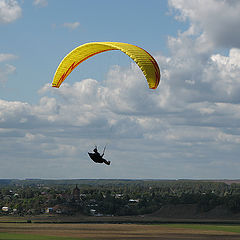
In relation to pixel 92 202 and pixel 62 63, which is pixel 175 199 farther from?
pixel 62 63

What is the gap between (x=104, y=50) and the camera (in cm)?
5006

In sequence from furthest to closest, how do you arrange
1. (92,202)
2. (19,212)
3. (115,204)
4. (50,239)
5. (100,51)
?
1. (92,202)
2. (115,204)
3. (19,212)
4. (50,239)
5. (100,51)

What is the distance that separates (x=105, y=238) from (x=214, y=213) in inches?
3297

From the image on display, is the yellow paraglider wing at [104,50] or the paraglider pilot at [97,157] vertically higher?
the yellow paraglider wing at [104,50]

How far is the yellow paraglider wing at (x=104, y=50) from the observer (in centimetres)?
4478

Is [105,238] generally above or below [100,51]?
below

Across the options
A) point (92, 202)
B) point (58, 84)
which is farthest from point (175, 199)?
point (58, 84)

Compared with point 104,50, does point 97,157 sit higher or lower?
lower

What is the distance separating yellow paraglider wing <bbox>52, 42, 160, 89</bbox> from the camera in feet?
147

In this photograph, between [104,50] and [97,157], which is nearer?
[97,157]

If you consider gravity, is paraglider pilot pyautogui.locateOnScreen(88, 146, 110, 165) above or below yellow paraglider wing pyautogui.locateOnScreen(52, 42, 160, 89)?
below

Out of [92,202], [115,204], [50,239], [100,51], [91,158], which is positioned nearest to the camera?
[91,158]

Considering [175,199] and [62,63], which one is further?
[175,199]

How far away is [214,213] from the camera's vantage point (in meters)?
150
